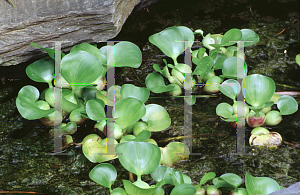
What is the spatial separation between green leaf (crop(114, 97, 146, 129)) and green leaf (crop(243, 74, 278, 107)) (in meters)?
0.40

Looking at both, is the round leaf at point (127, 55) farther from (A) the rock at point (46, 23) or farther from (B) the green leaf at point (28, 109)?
(B) the green leaf at point (28, 109)

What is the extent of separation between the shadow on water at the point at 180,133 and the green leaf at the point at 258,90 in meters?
0.12

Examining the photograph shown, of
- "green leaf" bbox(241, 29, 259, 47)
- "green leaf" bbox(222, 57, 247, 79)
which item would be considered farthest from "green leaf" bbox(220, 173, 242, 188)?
"green leaf" bbox(241, 29, 259, 47)

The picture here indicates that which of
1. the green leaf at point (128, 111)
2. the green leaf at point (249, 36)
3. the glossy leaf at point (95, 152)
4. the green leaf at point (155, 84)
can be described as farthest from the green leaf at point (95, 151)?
the green leaf at point (249, 36)

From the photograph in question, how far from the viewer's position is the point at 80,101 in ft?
3.81

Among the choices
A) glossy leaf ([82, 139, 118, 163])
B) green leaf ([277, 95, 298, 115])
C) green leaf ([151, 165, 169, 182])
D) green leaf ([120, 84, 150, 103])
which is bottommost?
green leaf ([151, 165, 169, 182])

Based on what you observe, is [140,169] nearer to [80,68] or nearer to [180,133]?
[180,133]

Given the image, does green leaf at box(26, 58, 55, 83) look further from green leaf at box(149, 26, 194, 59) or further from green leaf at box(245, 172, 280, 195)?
green leaf at box(245, 172, 280, 195)

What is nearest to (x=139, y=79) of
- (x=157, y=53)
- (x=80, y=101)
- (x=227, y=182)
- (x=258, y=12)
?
(x=157, y=53)

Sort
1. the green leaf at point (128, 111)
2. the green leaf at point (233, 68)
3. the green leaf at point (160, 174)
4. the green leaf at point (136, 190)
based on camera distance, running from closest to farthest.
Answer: the green leaf at point (136, 190) < the green leaf at point (160, 174) < the green leaf at point (128, 111) < the green leaf at point (233, 68)

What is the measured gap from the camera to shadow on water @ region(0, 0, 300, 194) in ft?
3.15

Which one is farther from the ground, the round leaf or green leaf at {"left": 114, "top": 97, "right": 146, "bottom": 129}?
the round leaf

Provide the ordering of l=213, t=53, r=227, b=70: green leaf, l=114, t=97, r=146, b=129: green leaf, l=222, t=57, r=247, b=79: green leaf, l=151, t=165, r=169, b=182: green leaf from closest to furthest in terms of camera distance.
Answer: l=151, t=165, r=169, b=182: green leaf < l=114, t=97, r=146, b=129: green leaf < l=222, t=57, r=247, b=79: green leaf < l=213, t=53, r=227, b=70: green leaf

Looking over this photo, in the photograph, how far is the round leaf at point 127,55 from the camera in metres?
1.18
